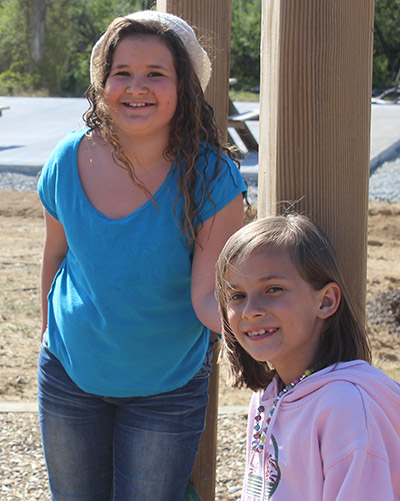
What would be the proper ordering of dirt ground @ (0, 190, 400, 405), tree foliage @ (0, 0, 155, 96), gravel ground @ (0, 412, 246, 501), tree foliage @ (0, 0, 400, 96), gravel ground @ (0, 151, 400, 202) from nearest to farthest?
gravel ground @ (0, 412, 246, 501), dirt ground @ (0, 190, 400, 405), gravel ground @ (0, 151, 400, 202), tree foliage @ (0, 0, 400, 96), tree foliage @ (0, 0, 155, 96)

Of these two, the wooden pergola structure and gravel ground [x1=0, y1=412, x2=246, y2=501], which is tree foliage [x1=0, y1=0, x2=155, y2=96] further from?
the wooden pergola structure

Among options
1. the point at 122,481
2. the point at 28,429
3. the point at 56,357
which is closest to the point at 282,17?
the point at 56,357

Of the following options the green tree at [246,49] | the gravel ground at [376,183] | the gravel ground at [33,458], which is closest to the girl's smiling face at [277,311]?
the gravel ground at [33,458]

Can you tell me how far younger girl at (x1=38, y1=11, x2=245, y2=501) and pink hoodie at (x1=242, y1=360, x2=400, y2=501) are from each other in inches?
15.8

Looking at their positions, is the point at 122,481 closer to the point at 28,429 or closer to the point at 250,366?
the point at 250,366

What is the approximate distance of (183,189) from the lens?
1.82m

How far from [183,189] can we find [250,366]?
0.47 meters

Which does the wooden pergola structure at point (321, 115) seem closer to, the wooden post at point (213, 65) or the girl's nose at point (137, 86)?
the girl's nose at point (137, 86)

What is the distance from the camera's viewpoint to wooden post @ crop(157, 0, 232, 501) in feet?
7.13

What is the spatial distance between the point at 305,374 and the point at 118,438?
686mm

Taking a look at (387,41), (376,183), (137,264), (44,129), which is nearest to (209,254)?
(137,264)

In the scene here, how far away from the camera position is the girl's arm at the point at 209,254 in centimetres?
179

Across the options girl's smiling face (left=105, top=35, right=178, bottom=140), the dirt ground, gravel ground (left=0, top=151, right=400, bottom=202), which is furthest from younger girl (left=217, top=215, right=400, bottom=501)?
gravel ground (left=0, top=151, right=400, bottom=202)

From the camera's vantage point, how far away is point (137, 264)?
183 cm
